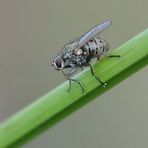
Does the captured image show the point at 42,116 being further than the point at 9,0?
No

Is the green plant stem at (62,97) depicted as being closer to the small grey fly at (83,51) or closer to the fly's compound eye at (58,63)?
the small grey fly at (83,51)

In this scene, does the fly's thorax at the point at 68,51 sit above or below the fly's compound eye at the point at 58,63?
above

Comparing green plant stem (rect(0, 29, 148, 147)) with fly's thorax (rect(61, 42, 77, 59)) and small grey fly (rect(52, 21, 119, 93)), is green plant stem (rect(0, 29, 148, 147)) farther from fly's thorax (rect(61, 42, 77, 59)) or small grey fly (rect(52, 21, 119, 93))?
fly's thorax (rect(61, 42, 77, 59))

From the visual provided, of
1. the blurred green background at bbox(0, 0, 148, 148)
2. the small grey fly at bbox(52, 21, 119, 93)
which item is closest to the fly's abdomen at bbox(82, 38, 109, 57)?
the small grey fly at bbox(52, 21, 119, 93)

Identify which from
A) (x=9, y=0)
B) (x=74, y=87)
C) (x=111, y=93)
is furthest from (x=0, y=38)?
(x=74, y=87)

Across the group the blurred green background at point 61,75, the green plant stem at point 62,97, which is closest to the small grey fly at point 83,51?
the green plant stem at point 62,97

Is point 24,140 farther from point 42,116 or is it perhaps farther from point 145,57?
point 145,57
